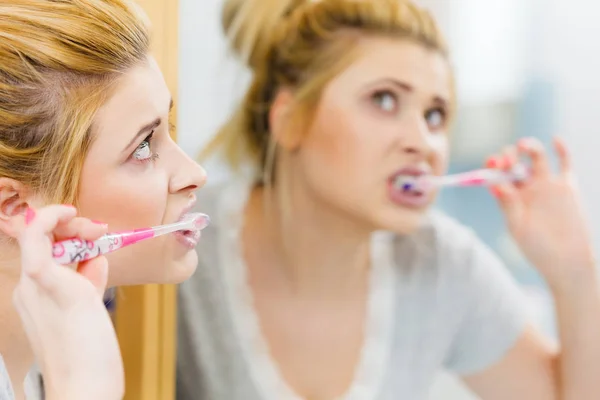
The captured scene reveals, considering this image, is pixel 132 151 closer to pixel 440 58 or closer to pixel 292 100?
pixel 292 100

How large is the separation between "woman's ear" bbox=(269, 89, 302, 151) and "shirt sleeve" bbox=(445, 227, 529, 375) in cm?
26

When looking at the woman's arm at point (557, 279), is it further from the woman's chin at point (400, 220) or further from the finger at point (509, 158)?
the woman's chin at point (400, 220)

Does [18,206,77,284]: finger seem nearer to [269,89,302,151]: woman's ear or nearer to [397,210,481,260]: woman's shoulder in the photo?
[269,89,302,151]: woman's ear

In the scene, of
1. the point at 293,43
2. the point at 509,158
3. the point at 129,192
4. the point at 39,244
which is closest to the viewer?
the point at 39,244

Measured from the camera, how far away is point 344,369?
0.79 m

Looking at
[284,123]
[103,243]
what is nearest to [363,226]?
[284,123]

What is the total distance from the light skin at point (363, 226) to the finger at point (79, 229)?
0.30 metres

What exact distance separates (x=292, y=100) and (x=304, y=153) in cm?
6

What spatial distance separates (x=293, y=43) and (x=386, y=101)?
119mm

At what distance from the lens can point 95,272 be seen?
51cm

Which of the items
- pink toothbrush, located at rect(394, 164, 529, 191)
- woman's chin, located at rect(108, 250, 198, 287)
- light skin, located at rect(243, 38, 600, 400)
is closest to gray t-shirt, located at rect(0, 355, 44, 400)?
woman's chin, located at rect(108, 250, 198, 287)

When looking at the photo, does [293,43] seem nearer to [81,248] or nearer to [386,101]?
[386,101]

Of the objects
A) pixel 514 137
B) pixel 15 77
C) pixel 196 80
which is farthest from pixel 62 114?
pixel 514 137

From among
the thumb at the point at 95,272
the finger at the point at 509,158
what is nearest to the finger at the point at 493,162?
the finger at the point at 509,158
